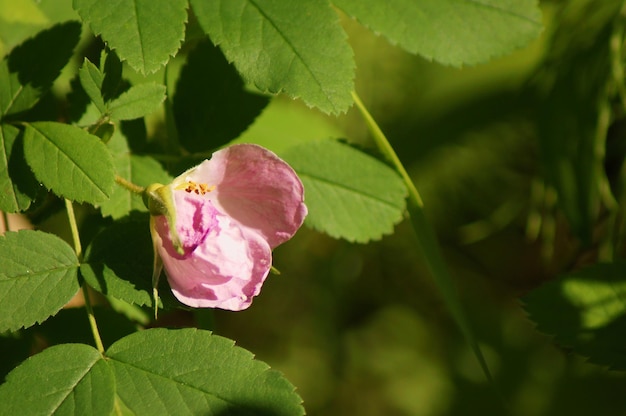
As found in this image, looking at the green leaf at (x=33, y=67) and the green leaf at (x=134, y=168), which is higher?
the green leaf at (x=33, y=67)

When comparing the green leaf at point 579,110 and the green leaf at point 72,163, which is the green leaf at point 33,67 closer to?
the green leaf at point 72,163

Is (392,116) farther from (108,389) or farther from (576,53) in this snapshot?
(108,389)

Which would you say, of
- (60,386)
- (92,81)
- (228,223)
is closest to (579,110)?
(228,223)

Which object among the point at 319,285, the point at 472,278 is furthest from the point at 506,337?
the point at 319,285

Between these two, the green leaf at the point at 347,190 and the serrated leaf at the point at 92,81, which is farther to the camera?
the green leaf at the point at 347,190

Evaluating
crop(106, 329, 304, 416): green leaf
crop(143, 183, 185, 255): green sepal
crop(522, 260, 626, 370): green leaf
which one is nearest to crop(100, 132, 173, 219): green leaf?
crop(143, 183, 185, 255): green sepal

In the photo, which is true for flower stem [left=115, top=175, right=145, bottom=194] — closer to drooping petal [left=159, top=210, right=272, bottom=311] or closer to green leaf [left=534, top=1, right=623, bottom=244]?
drooping petal [left=159, top=210, right=272, bottom=311]

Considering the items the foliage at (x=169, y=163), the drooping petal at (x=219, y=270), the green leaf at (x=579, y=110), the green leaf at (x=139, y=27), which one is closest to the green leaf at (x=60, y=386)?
the foliage at (x=169, y=163)
